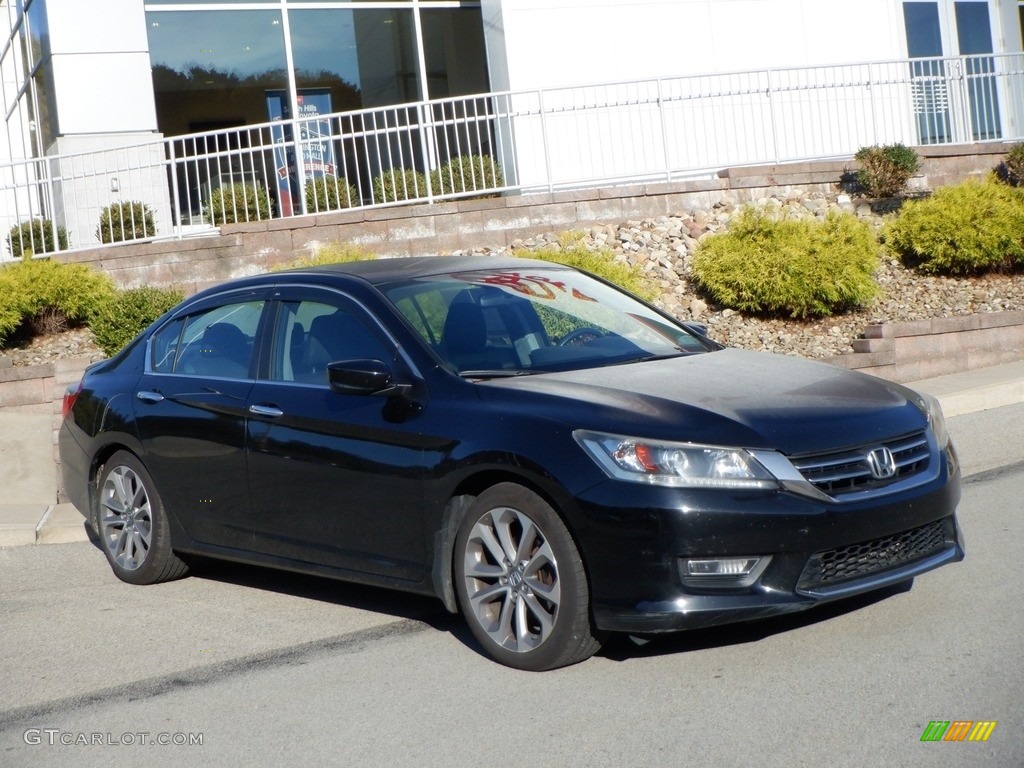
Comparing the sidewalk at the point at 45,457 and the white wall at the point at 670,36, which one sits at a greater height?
the white wall at the point at 670,36

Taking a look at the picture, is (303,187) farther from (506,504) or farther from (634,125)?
(506,504)

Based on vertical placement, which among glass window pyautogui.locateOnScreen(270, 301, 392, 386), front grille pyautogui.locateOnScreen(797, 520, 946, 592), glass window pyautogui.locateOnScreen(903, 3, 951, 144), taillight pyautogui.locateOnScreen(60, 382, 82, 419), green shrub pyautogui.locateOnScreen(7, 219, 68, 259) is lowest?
front grille pyautogui.locateOnScreen(797, 520, 946, 592)

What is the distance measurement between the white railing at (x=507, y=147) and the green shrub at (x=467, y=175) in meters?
0.03

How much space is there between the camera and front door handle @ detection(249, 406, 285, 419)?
5844 mm

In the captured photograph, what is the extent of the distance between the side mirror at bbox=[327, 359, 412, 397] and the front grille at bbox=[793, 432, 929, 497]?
169 cm


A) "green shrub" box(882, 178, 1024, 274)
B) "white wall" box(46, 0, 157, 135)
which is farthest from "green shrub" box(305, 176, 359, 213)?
"green shrub" box(882, 178, 1024, 274)

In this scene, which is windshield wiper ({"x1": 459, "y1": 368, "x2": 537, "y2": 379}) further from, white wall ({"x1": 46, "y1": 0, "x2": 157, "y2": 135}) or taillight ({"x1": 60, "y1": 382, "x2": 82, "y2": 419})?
white wall ({"x1": 46, "y1": 0, "x2": 157, "y2": 135})

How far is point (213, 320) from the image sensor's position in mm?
6637

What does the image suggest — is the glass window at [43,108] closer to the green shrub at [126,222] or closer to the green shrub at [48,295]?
the green shrub at [126,222]

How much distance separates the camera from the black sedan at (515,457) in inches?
182

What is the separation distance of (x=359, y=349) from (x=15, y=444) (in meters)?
5.74

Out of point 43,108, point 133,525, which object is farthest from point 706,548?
point 43,108

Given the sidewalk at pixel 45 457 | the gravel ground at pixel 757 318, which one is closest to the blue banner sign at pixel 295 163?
the gravel ground at pixel 757 318

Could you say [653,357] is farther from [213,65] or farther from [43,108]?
[43,108]
